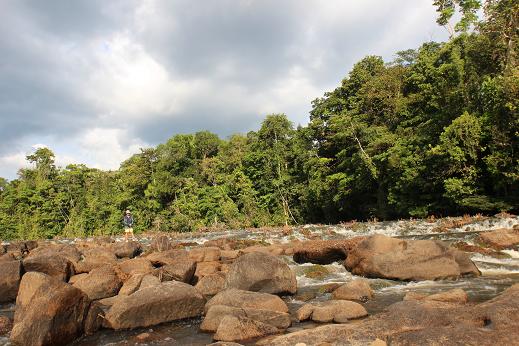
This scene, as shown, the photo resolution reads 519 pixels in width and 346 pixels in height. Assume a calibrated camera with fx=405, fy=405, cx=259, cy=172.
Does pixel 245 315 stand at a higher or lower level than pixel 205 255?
lower

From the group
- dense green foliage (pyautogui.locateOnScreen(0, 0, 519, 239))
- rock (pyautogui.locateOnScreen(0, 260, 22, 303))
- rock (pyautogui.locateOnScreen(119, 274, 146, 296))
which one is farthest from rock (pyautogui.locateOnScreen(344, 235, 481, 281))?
dense green foliage (pyautogui.locateOnScreen(0, 0, 519, 239))

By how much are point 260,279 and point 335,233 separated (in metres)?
16.3

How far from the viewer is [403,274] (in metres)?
11.5

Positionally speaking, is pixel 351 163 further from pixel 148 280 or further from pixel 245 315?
pixel 245 315

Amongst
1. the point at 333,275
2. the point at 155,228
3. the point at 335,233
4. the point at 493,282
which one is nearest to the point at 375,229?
the point at 335,233

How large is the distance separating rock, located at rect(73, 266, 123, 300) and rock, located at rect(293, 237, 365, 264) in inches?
272

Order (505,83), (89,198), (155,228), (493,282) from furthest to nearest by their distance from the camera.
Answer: (89,198) → (155,228) → (505,83) → (493,282)

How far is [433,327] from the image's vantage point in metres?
5.24

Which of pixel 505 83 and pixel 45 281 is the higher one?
pixel 505 83

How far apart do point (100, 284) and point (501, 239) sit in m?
14.1

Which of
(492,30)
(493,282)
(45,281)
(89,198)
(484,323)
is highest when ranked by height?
(492,30)

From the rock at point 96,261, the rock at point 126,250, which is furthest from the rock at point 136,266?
the rock at point 126,250

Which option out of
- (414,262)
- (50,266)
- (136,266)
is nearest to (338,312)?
(414,262)

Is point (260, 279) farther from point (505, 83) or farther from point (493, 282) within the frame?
point (505, 83)
